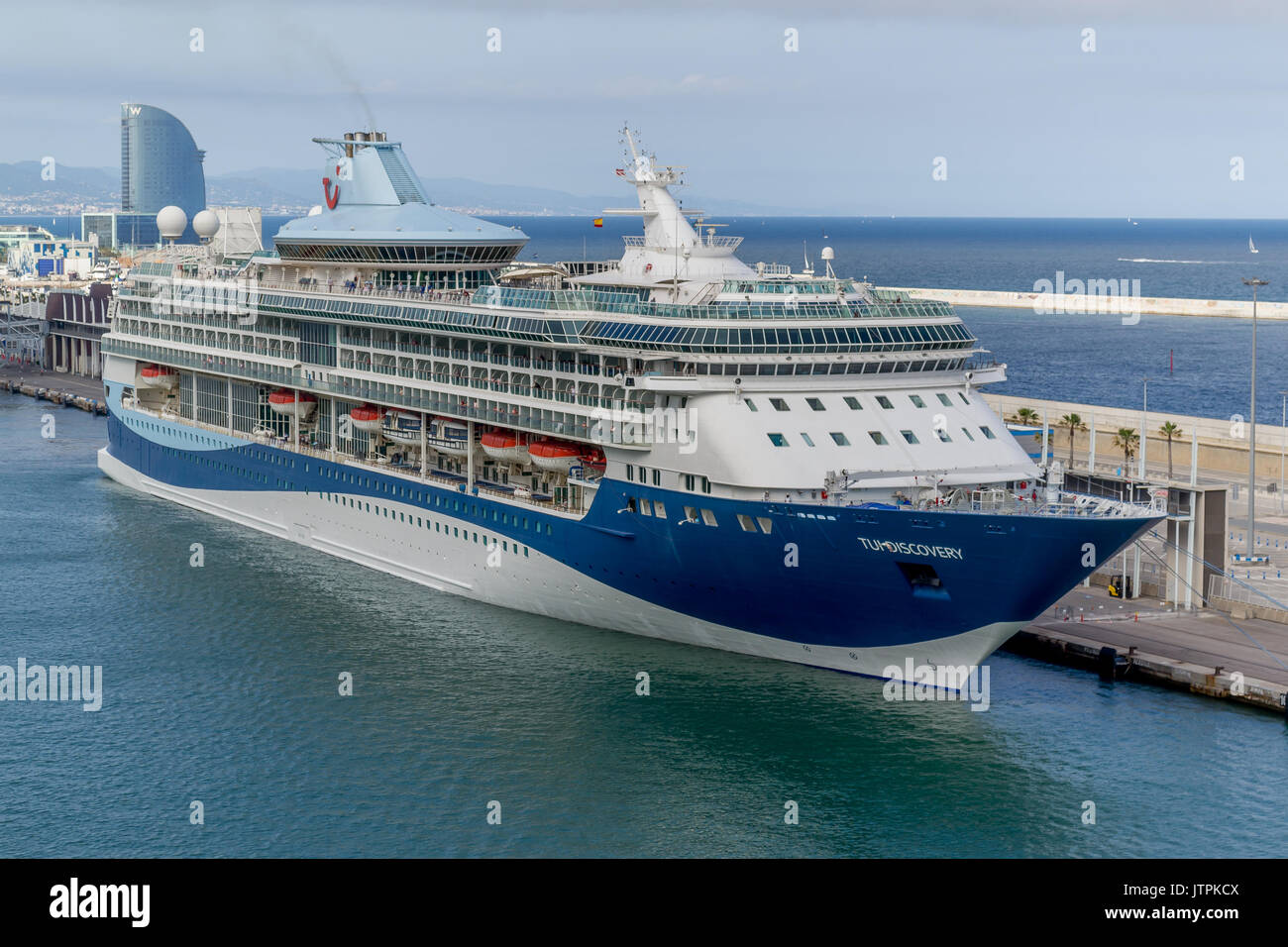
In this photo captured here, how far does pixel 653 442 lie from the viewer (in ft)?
118

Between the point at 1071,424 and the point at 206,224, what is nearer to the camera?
the point at 1071,424

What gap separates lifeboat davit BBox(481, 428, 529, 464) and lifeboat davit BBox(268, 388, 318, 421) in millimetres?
11233

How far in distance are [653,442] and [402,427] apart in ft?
41.2

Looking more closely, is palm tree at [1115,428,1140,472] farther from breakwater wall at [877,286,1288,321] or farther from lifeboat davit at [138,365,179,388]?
breakwater wall at [877,286,1288,321]

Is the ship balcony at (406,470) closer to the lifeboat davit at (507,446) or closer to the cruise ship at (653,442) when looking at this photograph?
the cruise ship at (653,442)

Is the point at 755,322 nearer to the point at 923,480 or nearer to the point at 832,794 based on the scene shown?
the point at 923,480

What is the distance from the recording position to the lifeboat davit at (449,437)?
43.2m

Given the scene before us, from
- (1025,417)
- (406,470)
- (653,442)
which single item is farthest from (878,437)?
(1025,417)

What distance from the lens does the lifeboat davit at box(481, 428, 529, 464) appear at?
41.5 metres

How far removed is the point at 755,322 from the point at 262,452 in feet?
75.6

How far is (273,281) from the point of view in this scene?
5244cm

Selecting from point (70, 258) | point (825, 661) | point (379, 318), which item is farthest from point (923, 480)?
point (70, 258)

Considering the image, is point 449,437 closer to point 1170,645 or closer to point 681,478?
point 681,478

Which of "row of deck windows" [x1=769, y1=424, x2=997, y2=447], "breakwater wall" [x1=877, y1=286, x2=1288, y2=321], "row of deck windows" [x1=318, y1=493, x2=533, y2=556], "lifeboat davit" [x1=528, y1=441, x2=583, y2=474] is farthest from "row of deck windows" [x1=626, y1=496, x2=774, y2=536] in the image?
"breakwater wall" [x1=877, y1=286, x2=1288, y2=321]
